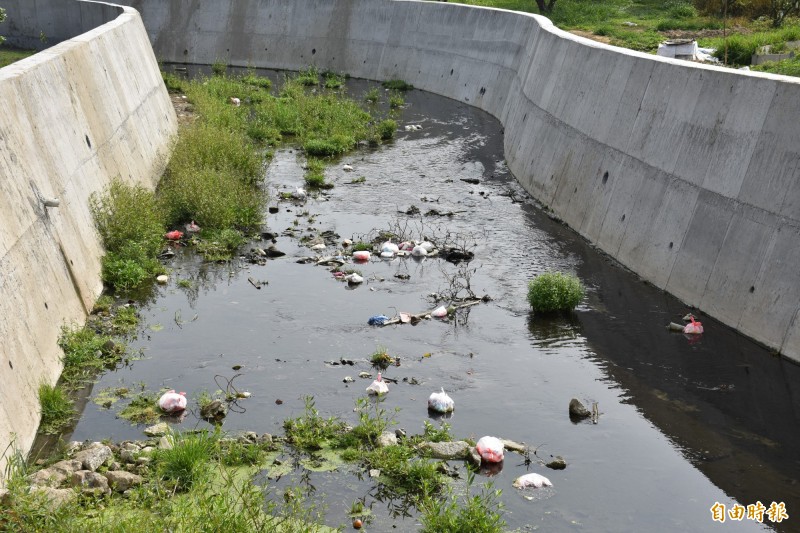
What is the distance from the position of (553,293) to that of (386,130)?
38.8ft

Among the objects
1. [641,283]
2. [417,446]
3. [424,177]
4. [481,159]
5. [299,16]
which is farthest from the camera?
[299,16]

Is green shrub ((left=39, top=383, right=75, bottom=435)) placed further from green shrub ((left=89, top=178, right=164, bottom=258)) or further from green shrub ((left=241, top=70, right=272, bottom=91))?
green shrub ((left=241, top=70, right=272, bottom=91))

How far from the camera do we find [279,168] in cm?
2027

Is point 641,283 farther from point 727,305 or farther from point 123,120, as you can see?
point 123,120

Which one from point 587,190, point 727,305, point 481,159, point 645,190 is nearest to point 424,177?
point 481,159

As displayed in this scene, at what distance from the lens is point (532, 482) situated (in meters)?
8.29

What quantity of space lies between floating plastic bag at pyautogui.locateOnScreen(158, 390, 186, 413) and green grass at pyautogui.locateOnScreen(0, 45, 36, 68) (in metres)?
23.2

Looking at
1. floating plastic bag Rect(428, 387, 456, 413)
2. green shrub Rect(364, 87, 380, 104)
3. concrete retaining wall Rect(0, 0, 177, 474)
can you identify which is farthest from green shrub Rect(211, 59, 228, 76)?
floating plastic bag Rect(428, 387, 456, 413)

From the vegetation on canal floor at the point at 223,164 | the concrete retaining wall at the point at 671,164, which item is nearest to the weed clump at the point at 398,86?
the vegetation on canal floor at the point at 223,164

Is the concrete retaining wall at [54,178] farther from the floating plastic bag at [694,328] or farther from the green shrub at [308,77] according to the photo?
→ the green shrub at [308,77]

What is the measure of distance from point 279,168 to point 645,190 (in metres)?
9.05

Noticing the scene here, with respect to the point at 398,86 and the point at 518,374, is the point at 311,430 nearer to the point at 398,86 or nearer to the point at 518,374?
the point at 518,374

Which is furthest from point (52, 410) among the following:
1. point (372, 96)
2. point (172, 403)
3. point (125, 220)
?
point (372, 96)

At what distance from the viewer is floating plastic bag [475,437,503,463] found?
28.2ft
